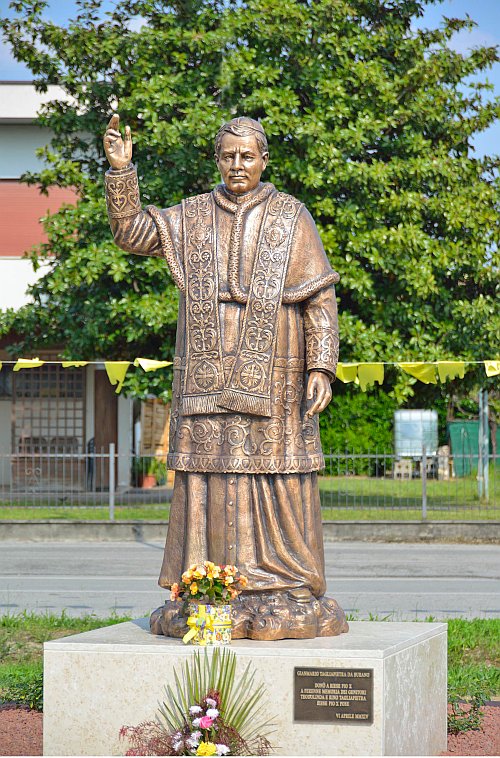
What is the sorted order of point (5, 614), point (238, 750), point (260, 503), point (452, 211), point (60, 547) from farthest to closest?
1. point (452, 211)
2. point (60, 547)
3. point (5, 614)
4. point (260, 503)
5. point (238, 750)

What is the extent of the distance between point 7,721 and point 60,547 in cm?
1332

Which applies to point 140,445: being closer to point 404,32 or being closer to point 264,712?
point 404,32

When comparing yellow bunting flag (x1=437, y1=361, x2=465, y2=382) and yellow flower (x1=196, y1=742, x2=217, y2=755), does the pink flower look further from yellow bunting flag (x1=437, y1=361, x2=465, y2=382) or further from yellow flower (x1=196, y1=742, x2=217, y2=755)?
yellow bunting flag (x1=437, y1=361, x2=465, y2=382)

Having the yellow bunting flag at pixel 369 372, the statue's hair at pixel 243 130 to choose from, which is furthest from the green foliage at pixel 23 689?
the yellow bunting flag at pixel 369 372

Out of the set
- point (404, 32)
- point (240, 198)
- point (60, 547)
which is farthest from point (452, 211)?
point (240, 198)

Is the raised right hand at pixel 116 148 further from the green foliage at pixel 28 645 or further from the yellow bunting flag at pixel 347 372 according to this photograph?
the yellow bunting flag at pixel 347 372

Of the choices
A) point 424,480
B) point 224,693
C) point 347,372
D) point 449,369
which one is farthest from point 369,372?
point 224,693

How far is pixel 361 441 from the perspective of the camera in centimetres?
3622

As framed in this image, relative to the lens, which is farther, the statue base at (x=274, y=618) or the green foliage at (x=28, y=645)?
the green foliage at (x=28, y=645)

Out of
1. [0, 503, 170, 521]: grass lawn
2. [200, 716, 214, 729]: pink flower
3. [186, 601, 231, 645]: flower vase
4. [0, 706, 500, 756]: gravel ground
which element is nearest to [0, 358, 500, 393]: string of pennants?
[0, 503, 170, 521]: grass lawn

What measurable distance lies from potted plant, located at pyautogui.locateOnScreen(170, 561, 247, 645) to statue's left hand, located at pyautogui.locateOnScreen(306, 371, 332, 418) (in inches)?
40.6

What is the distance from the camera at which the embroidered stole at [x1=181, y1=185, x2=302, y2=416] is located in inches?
289

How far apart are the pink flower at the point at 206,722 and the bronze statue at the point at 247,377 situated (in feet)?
2.91

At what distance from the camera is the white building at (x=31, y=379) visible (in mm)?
31219
